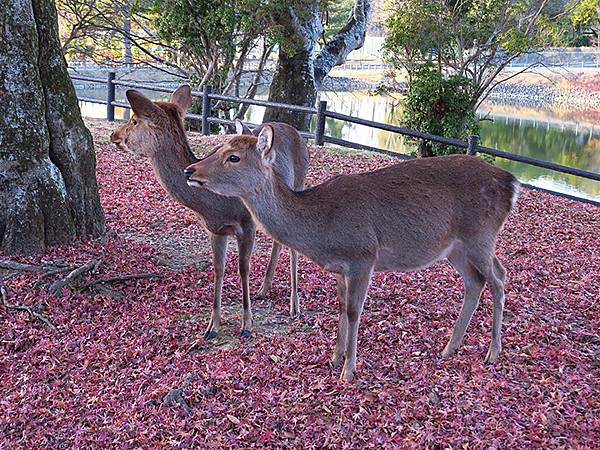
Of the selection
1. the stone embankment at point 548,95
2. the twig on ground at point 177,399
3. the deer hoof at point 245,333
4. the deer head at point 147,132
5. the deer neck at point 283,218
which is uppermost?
the stone embankment at point 548,95

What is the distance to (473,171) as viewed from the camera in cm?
444

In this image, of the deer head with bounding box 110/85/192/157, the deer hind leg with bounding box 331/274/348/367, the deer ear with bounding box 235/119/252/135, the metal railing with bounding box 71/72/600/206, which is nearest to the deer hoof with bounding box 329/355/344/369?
the deer hind leg with bounding box 331/274/348/367

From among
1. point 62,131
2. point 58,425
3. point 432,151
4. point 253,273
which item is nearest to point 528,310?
point 253,273

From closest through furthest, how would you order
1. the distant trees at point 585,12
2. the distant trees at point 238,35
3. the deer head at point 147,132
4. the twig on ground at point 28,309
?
1. the deer head at point 147,132
2. the twig on ground at point 28,309
3. the distant trees at point 238,35
4. the distant trees at point 585,12

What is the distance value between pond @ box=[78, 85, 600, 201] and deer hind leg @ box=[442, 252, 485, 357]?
11.6m

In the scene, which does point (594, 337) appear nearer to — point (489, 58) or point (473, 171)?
point (473, 171)

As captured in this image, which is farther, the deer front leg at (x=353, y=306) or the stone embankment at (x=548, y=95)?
the stone embankment at (x=548, y=95)

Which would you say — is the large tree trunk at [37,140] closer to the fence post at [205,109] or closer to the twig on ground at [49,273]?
the twig on ground at [49,273]

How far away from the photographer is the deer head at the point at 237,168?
3967 mm

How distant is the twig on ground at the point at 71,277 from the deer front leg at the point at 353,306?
2566 millimetres

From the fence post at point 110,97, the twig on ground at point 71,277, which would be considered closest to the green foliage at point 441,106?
the fence post at point 110,97

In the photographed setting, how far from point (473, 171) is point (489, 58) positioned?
12910 mm

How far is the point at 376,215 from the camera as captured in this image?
4.23 meters

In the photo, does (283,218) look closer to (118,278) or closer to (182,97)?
(182,97)
